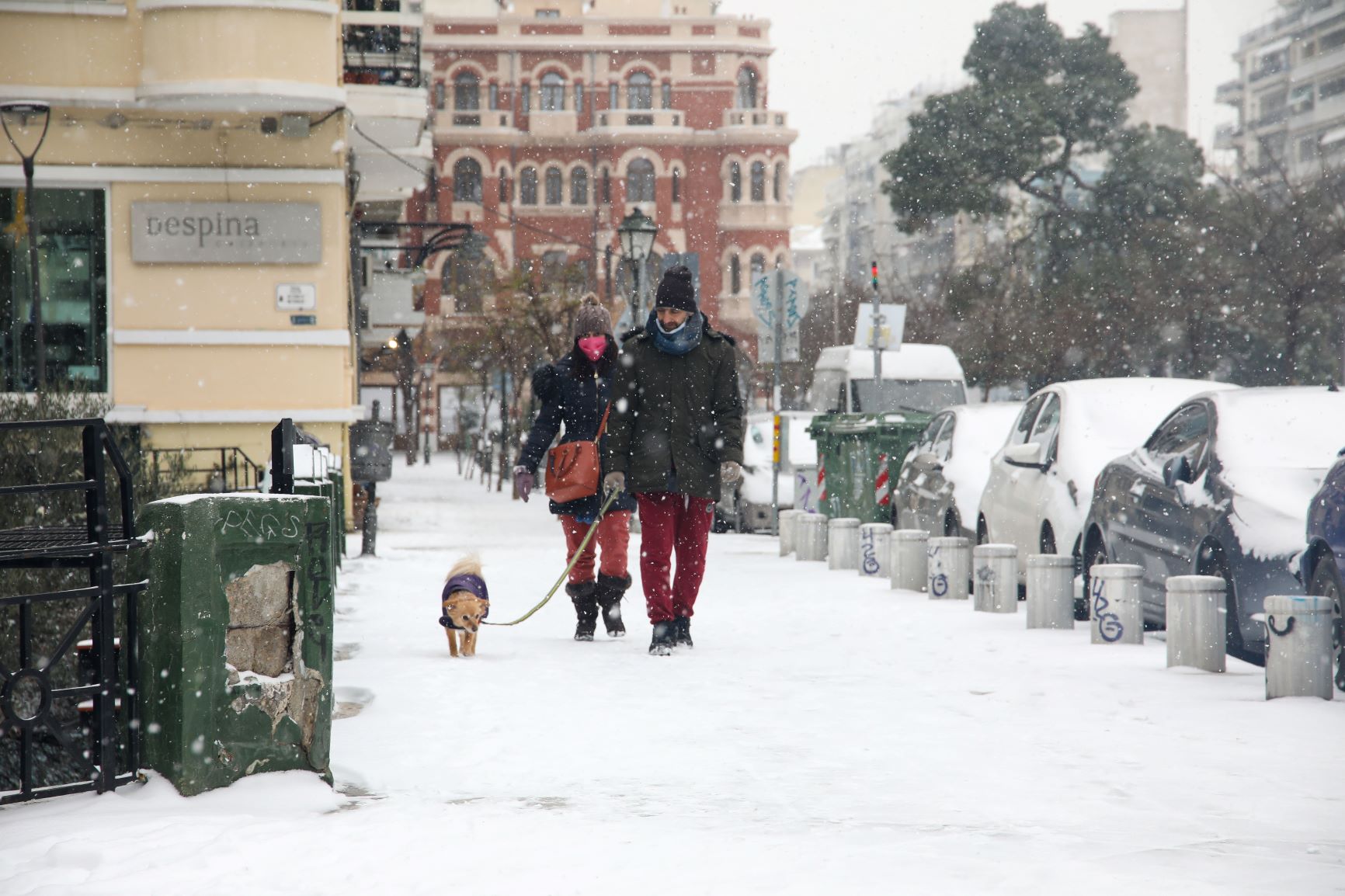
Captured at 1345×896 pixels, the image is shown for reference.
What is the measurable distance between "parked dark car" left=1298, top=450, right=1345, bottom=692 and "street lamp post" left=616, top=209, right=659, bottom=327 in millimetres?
14874

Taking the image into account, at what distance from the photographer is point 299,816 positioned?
5.13 m

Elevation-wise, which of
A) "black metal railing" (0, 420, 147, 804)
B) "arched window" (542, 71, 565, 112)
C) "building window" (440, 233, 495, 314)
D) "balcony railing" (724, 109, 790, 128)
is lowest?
"black metal railing" (0, 420, 147, 804)

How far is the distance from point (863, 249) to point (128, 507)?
127282 mm

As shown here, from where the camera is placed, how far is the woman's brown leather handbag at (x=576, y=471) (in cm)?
966

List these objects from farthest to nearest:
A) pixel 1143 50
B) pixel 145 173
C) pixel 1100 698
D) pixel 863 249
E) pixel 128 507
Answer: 1. pixel 863 249
2. pixel 1143 50
3. pixel 145 173
4. pixel 1100 698
5. pixel 128 507

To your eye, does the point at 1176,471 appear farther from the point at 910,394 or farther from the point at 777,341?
the point at 910,394

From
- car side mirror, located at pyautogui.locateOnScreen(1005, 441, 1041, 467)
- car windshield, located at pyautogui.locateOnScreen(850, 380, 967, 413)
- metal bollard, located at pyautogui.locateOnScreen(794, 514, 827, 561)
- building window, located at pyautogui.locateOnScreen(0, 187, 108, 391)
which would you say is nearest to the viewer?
car side mirror, located at pyautogui.locateOnScreen(1005, 441, 1041, 467)

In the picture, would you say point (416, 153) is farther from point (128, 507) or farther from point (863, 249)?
point (863, 249)

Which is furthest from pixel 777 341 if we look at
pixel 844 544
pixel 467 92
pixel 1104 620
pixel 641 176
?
pixel 467 92

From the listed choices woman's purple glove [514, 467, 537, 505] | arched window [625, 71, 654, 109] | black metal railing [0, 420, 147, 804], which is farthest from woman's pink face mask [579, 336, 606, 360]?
arched window [625, 71, 654, 109]

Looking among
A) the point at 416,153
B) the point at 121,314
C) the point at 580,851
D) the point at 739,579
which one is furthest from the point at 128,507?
the point at 416,153

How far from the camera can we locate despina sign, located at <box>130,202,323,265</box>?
1798 centimetres

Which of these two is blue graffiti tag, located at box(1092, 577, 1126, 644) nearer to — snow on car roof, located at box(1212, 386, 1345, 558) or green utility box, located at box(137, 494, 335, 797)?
snow on car roof, located at box(1212, 386, 1345, 558)

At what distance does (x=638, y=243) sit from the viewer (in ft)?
74.5
